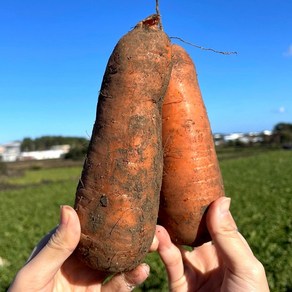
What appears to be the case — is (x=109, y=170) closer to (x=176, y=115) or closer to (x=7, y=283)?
(x=176, y=115)

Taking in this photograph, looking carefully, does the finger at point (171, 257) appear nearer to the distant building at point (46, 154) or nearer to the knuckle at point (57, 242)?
the knuckle at point (57, 242)

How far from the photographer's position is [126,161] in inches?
119

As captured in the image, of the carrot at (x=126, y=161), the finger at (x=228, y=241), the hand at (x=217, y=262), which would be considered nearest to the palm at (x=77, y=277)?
the carrot at (x=126, y=161)

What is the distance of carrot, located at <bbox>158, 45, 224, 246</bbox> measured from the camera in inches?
133

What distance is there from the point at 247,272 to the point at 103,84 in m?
1.71

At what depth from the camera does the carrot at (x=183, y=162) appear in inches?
133

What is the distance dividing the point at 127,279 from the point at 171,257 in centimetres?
39

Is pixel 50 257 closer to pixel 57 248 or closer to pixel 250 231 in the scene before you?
pixel 57 248

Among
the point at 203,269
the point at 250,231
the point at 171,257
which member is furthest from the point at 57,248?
the point at 250,231

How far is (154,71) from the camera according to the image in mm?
3102

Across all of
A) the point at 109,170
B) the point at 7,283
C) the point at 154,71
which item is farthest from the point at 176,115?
the point at 7,283

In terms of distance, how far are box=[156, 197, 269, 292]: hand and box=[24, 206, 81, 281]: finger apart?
858 mm

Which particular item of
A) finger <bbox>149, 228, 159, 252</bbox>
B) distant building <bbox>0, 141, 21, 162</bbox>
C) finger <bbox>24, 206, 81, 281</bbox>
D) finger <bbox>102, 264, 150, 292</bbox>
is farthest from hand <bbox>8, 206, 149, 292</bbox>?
distant building <bbox>0, 141, 21, 162</bbox>

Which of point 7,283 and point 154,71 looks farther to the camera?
point 7,283
